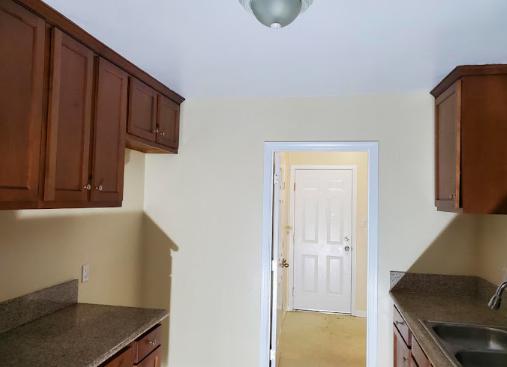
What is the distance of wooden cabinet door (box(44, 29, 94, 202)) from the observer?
5.24 feet

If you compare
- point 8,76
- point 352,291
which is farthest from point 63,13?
point 352,291

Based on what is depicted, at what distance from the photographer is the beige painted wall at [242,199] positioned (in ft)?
8.63

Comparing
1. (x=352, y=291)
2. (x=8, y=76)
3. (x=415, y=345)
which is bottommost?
(x=352, y=291)

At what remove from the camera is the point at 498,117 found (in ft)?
6.70

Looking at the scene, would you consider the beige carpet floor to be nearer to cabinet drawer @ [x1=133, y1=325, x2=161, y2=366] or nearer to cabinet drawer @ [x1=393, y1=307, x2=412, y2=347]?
cabinet drawer @ [x1=393, y1=307, x2=412, y2=347]

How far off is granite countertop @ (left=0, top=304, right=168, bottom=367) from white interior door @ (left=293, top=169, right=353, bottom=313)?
10.2 ft

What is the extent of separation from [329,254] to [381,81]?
2.95m

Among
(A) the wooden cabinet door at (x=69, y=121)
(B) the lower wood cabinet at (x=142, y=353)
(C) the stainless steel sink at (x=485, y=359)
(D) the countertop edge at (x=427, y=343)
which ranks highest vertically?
(A) the wooden cabinet door at (x=69, y=121)

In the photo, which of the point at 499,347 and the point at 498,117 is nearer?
the point at 499,347

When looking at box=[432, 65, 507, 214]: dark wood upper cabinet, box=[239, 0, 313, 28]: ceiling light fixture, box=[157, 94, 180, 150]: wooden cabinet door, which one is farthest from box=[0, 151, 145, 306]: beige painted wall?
box=[432, 65, 507, 214]: dark wood upper cabinet

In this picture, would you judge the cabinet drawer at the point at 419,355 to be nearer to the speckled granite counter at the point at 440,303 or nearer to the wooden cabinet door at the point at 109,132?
the speckled granite counter at the point at 440,303

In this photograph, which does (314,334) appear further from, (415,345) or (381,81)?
(381,81)

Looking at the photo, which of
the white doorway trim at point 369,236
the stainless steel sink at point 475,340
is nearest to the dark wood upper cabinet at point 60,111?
the white doorway trim at point 369,236

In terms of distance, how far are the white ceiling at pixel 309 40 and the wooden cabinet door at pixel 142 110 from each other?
0.14 meters
